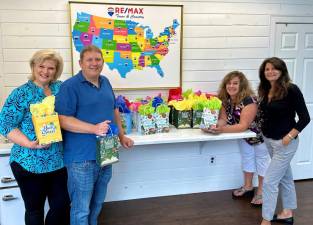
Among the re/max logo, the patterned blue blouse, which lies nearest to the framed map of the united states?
the re/max logo

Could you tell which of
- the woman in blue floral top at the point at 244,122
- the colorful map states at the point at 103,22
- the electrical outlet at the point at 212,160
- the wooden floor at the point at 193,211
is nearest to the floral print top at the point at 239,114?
the woman in blue floral top at the point at 244,122

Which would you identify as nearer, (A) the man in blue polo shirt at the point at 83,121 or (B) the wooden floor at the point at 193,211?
(A) the man in blue polo shirt at the point at 83,121

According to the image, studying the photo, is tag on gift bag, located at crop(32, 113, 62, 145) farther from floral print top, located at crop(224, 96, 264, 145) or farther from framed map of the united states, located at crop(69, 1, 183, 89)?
floral print top, located at crop(224, 96, 264, 145)

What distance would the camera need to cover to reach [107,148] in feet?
6.72

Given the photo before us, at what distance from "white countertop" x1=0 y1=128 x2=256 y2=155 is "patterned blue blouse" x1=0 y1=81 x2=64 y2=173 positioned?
50cm

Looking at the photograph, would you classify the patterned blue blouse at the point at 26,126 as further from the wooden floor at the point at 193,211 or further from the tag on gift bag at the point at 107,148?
the wooden floor at the point at 193,211

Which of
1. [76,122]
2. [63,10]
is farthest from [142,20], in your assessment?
[76,122]

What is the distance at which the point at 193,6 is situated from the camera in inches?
125

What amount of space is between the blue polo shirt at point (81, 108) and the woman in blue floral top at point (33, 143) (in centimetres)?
11

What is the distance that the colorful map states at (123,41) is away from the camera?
2.92 m

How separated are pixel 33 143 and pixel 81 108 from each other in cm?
35

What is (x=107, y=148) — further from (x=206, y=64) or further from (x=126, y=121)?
(x=206, y=64)

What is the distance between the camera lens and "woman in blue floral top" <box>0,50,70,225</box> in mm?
1985

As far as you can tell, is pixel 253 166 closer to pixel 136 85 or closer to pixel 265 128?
pixel 265 128
